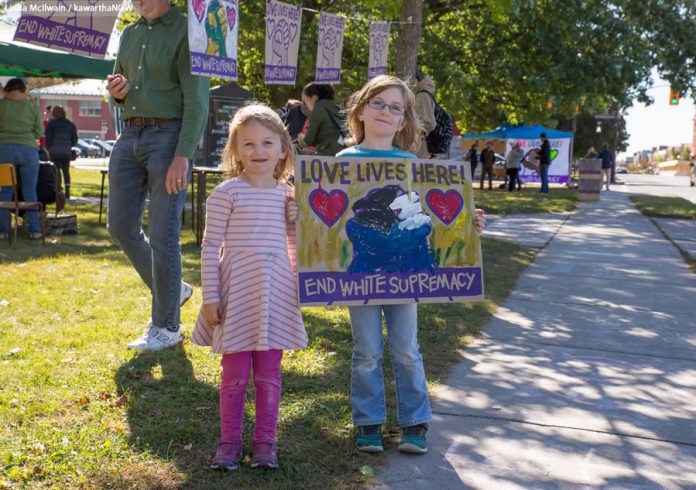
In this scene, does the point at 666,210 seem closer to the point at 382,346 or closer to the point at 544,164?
the point at 544,164

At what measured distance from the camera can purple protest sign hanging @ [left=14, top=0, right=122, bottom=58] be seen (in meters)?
5.76

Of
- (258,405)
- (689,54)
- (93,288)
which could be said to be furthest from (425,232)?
(689,54)

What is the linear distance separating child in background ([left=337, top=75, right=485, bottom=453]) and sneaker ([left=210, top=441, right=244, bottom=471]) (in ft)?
1.81

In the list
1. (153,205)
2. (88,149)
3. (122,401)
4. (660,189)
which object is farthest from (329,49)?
(88,149)

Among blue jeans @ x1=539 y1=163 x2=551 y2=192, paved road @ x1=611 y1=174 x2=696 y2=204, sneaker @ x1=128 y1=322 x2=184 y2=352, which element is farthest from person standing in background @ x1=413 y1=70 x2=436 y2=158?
blue jeans @ x1=539 y1=163 x2=551 y2=192

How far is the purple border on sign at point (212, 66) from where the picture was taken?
15.8 feet

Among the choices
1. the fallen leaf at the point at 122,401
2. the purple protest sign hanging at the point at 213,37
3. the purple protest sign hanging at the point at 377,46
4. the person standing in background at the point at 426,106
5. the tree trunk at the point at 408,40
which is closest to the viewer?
the fallen leaf at the point at 122,401

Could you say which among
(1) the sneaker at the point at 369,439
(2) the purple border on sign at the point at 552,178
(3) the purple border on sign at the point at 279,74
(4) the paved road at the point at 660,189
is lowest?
(1) the sneaker at the point at 369,439

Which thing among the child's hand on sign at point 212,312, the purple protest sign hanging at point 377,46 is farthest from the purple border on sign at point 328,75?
the child's hand on sign at point 212,312

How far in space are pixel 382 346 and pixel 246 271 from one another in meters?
0.74

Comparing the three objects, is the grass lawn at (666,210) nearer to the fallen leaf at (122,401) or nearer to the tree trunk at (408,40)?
the tree trunk at (408,40)

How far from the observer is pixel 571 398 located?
4336 millimetres

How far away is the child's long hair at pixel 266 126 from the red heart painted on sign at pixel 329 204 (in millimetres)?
167

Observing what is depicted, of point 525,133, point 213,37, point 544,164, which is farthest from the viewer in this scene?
point 525,133
